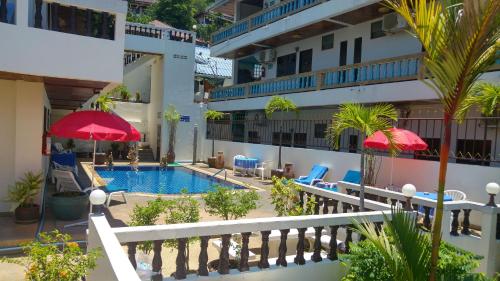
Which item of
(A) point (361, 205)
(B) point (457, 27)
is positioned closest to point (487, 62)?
(B) point (457, 27)

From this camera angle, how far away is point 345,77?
1652cm

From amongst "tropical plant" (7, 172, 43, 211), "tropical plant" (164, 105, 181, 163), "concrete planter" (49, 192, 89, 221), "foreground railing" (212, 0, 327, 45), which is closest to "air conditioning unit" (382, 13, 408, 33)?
"foreground railing" (212, 0, 327, 45)

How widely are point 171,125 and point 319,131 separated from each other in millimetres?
9684

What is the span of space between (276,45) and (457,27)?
21.1 metres

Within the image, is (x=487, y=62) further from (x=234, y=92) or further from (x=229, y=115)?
(x=229, y=115)

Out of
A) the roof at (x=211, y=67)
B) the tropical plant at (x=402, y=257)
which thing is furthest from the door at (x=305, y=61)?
the tropical plant at (x=402, y=257)

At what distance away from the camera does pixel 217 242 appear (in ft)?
20.6

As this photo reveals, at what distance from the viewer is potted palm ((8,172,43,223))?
8.40 m

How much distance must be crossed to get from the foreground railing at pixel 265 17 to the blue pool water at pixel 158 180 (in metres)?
8.82

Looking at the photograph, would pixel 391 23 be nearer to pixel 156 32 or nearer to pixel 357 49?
pixel 357 49

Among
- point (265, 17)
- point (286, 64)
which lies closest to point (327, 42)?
point (286, 64)

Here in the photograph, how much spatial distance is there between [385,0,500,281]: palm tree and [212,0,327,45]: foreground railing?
1495cm

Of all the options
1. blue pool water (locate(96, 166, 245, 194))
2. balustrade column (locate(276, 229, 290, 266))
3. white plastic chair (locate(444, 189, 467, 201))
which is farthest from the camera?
A: blue pool water (locate(96, 166, 245, 194))

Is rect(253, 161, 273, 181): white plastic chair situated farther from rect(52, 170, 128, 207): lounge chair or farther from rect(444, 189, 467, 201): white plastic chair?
rect(444, 189, 467, 201): white plastic chair
